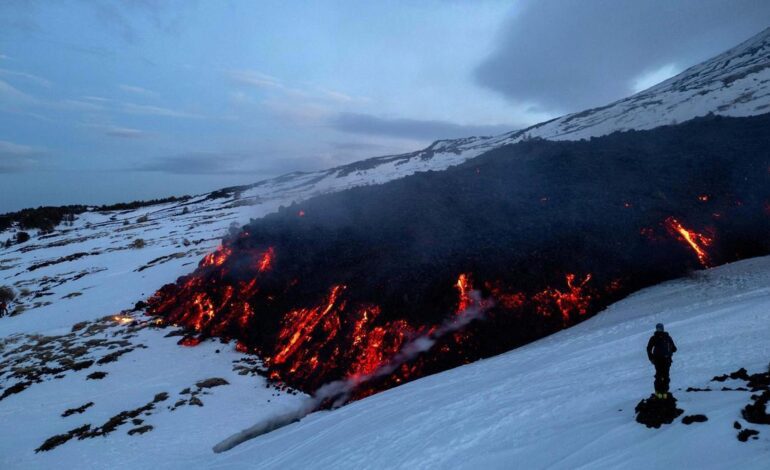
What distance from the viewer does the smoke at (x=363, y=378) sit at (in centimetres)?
1869

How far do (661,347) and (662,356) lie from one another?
0.63ft

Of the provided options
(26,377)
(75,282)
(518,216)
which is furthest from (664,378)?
(75,282)

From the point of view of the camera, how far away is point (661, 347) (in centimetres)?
902

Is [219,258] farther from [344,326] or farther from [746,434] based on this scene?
[746,434]

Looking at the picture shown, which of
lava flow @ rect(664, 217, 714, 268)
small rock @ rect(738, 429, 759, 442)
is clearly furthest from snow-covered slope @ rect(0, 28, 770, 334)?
lava flow @ rect(664, 217, 714, 268)

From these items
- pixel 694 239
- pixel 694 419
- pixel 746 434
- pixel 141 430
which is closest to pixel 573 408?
pixel 694 419

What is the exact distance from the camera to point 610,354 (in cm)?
1448

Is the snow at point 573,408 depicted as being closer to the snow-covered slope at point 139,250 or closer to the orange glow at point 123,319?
the orange glow at point 123,319

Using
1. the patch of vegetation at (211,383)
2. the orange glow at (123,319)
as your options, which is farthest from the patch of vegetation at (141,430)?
the orange glow at (123,319)

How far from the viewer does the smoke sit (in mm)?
18688

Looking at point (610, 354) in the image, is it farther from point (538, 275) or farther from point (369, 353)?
point (369, 353)

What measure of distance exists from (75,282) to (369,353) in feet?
130

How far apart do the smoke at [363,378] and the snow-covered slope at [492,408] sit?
0.59 m

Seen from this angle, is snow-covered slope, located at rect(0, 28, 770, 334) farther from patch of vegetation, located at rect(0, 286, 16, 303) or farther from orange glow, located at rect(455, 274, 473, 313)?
orange glow, located at rect(455, 274, 473, 313)
